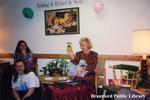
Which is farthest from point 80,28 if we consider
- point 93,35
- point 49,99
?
point 49,99

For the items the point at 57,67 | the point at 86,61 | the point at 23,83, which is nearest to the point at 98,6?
the point at 86,61

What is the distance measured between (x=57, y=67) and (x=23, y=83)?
93cm

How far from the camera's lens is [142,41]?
3.18m

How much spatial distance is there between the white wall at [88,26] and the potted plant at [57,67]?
12.0 inches

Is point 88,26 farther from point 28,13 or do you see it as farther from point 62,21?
Result: point 28,13

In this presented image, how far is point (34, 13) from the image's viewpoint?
16.5ft

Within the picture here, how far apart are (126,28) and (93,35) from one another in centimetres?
67

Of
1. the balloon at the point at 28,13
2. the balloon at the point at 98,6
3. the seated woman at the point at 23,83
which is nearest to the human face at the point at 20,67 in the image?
the seated woman at the point at 23,83

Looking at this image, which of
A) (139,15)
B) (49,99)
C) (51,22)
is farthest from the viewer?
(51,22)

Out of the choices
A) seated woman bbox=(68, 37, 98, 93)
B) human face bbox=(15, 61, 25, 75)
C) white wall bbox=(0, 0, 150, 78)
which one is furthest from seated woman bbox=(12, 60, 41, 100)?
white wall bbox=(0, 0, 150, 78)

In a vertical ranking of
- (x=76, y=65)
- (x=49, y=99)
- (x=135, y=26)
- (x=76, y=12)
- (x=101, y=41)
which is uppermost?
(x=76, y=12)

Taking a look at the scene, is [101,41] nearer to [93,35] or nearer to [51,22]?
[93,35]

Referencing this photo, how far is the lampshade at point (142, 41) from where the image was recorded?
10.3ft

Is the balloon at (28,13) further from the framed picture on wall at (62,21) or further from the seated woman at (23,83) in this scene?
the seated woman at (23,83)
